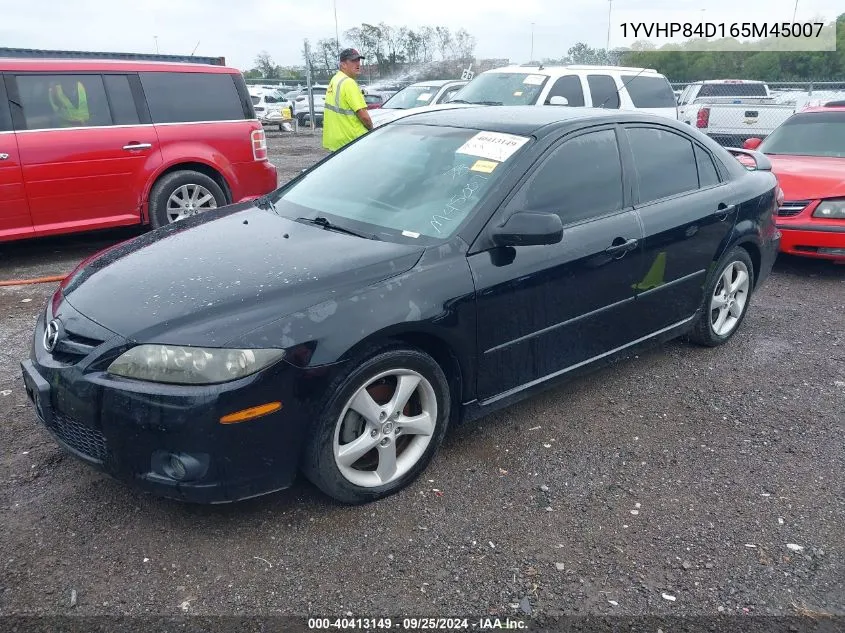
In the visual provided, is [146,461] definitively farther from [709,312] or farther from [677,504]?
[709,312]

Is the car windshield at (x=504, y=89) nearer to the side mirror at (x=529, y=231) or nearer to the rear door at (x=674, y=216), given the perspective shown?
the rear door at (x=674, y=216)

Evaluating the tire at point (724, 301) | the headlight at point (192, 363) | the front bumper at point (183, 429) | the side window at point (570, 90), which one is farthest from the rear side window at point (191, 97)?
the tire at point (724, 301)

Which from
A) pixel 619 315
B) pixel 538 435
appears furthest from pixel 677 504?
pixel 619 315

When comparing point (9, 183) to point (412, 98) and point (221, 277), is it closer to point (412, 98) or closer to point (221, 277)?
point (221, 277)

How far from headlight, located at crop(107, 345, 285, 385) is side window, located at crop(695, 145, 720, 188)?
3.02 m

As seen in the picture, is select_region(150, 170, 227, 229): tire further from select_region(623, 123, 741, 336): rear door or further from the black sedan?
select_region(623, 123, 741, 336): rear door

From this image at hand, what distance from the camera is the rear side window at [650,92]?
10.6 m

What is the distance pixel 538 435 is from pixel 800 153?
18.3 ft

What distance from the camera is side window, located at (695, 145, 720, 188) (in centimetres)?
425

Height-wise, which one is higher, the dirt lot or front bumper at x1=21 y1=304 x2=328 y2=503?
front bumper at x1=21 y1=304 x2=328 y2=503

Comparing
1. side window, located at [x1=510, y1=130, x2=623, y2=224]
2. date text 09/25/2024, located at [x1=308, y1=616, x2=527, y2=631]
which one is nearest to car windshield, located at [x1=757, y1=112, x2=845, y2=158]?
side window, located at [x1=510, y1=130, x2=623, y2=224]

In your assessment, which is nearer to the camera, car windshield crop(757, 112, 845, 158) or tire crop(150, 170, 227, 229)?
tire crop(150, 170, 227, 229)

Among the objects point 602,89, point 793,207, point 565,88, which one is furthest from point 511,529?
point 602,89

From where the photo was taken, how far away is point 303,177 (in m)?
4.03
